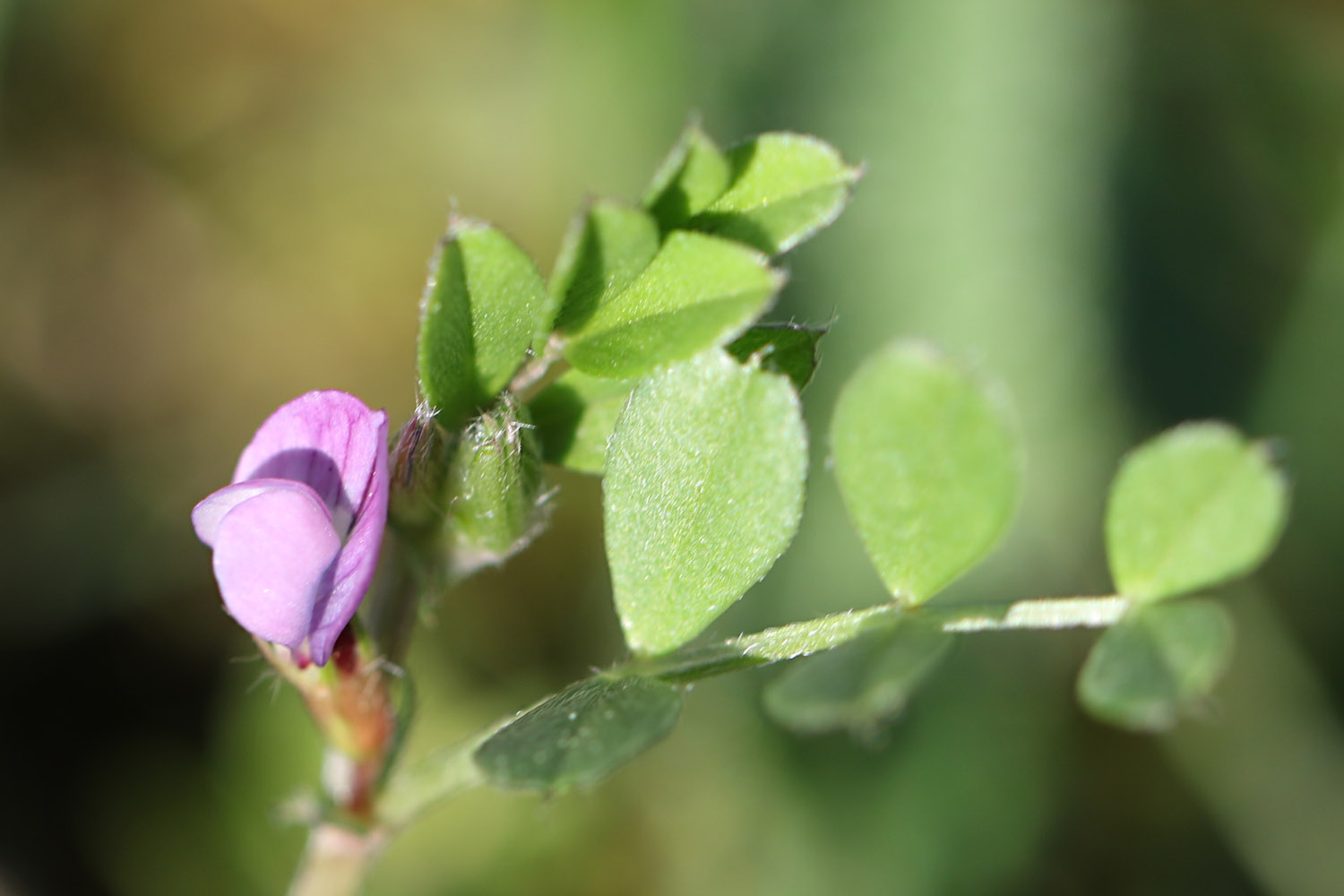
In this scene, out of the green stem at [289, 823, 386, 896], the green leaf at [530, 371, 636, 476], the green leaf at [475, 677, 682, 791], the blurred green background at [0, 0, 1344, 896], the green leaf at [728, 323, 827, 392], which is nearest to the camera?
the green leaf at [475, 677, 682, 791]

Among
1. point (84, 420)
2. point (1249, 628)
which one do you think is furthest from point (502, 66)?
point (1249, 628)

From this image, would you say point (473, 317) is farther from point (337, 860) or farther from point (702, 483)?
point (337, 860)

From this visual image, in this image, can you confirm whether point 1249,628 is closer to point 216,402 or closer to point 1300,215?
point 1300,215

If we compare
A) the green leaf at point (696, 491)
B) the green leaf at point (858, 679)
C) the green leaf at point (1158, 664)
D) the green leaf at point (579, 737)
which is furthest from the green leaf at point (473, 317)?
the green leaf at point (1158, 664)

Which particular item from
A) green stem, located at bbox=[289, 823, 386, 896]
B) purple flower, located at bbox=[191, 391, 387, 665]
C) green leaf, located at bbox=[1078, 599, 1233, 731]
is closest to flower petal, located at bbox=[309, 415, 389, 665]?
purple flower, located at bbox=[191, 391, 387, 665]

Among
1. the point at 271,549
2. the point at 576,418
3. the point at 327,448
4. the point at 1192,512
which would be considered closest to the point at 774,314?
the point at 576,418

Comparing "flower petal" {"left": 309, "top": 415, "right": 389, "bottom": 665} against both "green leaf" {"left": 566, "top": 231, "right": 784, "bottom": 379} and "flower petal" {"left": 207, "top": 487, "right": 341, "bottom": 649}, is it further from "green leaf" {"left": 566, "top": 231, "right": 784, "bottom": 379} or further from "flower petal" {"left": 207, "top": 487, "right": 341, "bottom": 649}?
"green leaf" {"left": 566, "top": 231, "right": 784, "bottom": 379}
